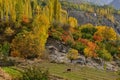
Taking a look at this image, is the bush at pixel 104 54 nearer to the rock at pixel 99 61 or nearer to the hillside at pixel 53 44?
the hillside at pixel 53 44

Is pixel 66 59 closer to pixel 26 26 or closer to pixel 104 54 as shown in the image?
pixel 104 54

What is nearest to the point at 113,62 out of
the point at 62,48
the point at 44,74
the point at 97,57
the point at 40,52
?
the point at 97,57

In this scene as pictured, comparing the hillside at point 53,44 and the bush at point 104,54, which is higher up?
the hillside at point 53,44

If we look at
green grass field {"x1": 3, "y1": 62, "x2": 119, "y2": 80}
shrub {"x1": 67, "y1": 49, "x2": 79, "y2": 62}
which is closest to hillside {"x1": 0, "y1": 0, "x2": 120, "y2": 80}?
shrub {"x1": 67, "y1": 49, "x2": 79, "y2": 62}

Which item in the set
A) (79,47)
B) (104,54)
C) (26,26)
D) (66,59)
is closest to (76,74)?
(66,59)

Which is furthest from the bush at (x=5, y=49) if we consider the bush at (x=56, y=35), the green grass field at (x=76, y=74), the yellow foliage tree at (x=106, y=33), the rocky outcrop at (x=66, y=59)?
the yellow foliage tree at (x=106, y=33)

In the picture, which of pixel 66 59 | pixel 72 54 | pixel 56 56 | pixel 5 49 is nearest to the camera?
pixel 5 49

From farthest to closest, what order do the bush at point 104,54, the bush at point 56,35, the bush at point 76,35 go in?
the bush at point 76,35, the bush at point 56,35, the bush at point 104,54

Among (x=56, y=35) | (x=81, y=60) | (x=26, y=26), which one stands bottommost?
(x=81, y=60)

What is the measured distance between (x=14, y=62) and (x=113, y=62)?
3081 centimetres

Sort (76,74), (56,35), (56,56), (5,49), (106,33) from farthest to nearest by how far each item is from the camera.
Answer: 1. (106,33)
2. (56,35)
3. (56,56)
4. (5,49)
5. (76,74)

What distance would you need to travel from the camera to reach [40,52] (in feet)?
244

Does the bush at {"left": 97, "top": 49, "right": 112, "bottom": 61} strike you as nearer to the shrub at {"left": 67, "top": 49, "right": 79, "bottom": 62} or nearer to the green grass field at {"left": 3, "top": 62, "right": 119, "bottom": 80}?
the shrub at {"left": 67, "top": 49, "right": 79, "bottom": 62}

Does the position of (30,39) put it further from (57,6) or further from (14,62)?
(57,6)
